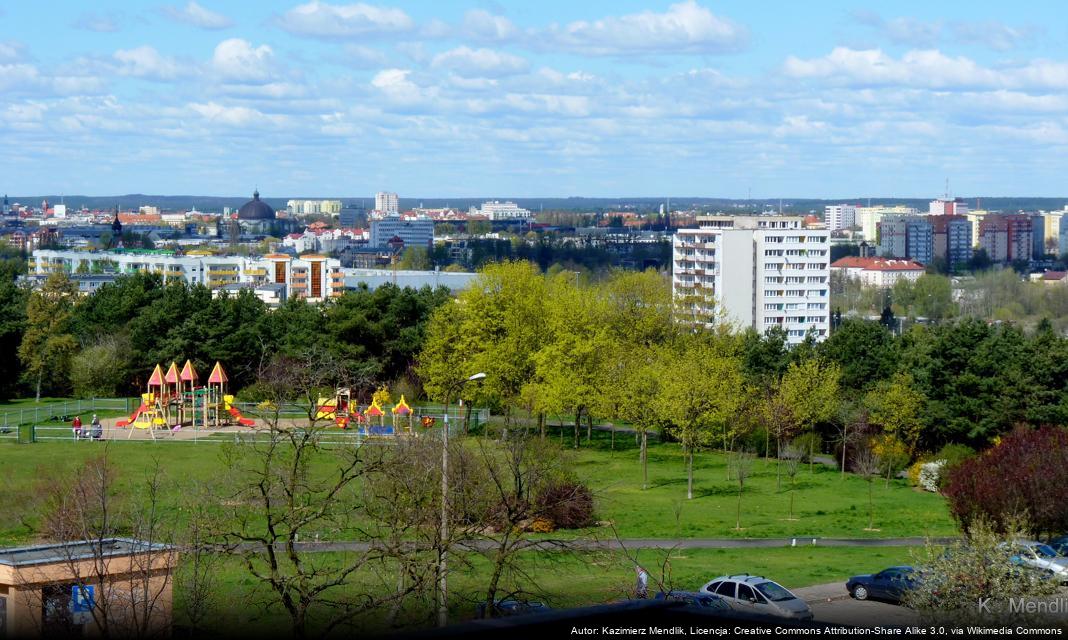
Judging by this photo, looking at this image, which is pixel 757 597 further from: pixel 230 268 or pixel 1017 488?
pixel 230 268

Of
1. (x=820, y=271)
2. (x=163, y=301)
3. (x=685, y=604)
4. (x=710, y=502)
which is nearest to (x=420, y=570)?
(x=685, y=604)

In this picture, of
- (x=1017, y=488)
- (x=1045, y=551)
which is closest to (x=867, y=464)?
(x=1017, y=488)

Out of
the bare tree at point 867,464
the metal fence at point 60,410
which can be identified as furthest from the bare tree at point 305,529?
the metal fence at point 60,410

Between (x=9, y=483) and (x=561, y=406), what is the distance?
1891cm

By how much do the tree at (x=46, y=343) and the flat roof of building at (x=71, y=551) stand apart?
138 feet

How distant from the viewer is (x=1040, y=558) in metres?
25.2

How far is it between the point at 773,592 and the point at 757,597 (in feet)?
1.26

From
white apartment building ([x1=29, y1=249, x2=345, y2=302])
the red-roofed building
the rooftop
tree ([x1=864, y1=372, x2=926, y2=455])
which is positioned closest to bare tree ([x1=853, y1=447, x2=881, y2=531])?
tree ([x1=864, y1=372, x2=926, y2=455])

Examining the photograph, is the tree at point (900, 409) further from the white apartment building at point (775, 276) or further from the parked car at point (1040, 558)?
the white apartment building at point (775, 276)

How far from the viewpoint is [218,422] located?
175 feet

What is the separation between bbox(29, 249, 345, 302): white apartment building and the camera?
145 metres

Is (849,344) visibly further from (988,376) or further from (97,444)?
(97,444)

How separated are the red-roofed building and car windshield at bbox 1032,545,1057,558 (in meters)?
153

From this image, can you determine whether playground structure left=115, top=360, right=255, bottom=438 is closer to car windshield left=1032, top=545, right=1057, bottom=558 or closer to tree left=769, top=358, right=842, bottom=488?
tree left=769, top=358, right=842, bottom=488
